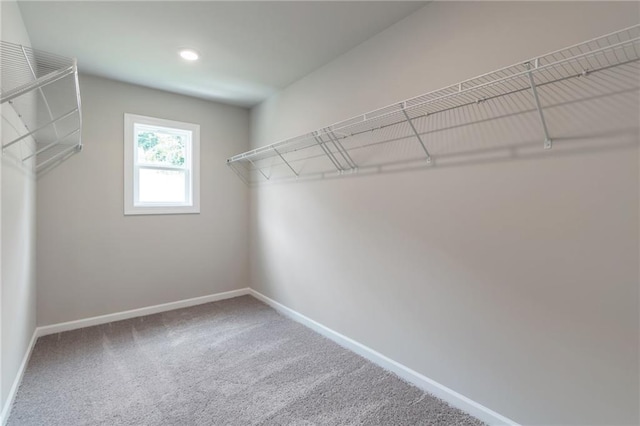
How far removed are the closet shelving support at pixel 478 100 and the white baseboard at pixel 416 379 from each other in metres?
1.38

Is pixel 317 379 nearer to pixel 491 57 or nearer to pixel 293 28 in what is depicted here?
pixel 491 57

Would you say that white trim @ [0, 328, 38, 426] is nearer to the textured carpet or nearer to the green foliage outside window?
the textured carpet

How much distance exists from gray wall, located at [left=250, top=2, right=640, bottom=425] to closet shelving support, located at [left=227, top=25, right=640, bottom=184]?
0.08m

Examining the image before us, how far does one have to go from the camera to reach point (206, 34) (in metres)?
2.17

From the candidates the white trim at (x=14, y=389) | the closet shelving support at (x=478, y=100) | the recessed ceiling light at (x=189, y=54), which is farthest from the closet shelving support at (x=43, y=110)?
the closet shelving support at (x=478, y=100)

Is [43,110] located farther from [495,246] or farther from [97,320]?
[495,246]

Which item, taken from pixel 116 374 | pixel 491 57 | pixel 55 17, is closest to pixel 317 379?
pixel 116 374

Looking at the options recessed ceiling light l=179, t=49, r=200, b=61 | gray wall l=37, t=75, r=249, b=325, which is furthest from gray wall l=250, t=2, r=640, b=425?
gray wall l=37, t=75, r=249, b=325

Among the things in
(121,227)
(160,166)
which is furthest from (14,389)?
(160,166)

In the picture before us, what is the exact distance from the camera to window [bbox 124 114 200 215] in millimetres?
3080

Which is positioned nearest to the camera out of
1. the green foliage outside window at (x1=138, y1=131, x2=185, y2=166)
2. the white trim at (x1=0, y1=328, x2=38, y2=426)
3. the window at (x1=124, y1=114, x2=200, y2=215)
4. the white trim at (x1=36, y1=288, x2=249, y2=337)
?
the white trim at (x1=0, y1=328, x2=38, y2=426)

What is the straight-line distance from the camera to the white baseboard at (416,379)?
1611mm

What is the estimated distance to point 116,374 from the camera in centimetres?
206

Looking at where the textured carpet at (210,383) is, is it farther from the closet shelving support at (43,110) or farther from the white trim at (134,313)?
the closet shelving support at (43,110)
